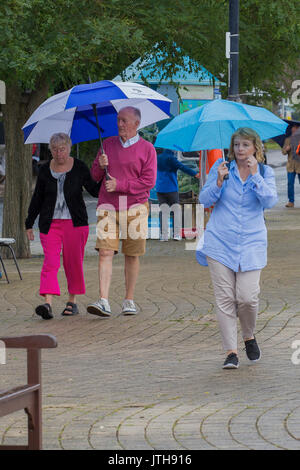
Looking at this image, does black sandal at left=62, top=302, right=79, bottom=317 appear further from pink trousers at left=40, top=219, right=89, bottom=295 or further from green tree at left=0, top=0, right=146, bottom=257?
green tree at left=0, top=0, right=146, bottom=257

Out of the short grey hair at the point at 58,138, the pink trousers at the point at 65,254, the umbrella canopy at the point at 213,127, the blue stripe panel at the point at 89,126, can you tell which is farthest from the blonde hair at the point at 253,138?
the blue stripe panel at the point at 89,126

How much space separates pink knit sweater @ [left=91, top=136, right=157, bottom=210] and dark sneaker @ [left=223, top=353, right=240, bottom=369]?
104 inches

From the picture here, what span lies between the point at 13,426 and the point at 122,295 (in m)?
5.32

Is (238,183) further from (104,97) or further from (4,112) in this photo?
(4,112)

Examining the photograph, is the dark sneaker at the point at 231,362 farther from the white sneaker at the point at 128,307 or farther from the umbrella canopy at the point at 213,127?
the white sneaker at the point at 128,307

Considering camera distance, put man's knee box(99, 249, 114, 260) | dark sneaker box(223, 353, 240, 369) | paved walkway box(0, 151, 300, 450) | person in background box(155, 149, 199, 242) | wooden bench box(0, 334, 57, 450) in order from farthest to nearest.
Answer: person in background box(155, 149, 199, 242)
man's knee box(99, 249, 114, 260)
dark sneaker box(223, 353, 240, 369)
paved walkway box(0, 151, 300, 450)
wooden bench box(0, 334, 57, 450)

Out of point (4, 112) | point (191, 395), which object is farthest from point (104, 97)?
point (4, 112)

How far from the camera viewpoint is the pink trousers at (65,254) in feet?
31.9

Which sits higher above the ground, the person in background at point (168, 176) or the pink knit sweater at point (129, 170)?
the pink knit sweater at point (129, 170)

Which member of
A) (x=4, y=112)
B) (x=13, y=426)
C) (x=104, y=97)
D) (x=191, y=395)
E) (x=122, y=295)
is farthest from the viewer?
(x=4, y=112)

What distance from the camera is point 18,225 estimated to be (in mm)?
14773

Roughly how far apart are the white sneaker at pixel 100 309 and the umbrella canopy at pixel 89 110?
1652mm

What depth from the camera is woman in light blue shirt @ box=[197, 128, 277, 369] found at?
7.25 m

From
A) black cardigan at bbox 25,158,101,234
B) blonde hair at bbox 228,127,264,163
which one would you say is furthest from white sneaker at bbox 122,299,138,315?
blonde hair at bbox 228,127,264,163
